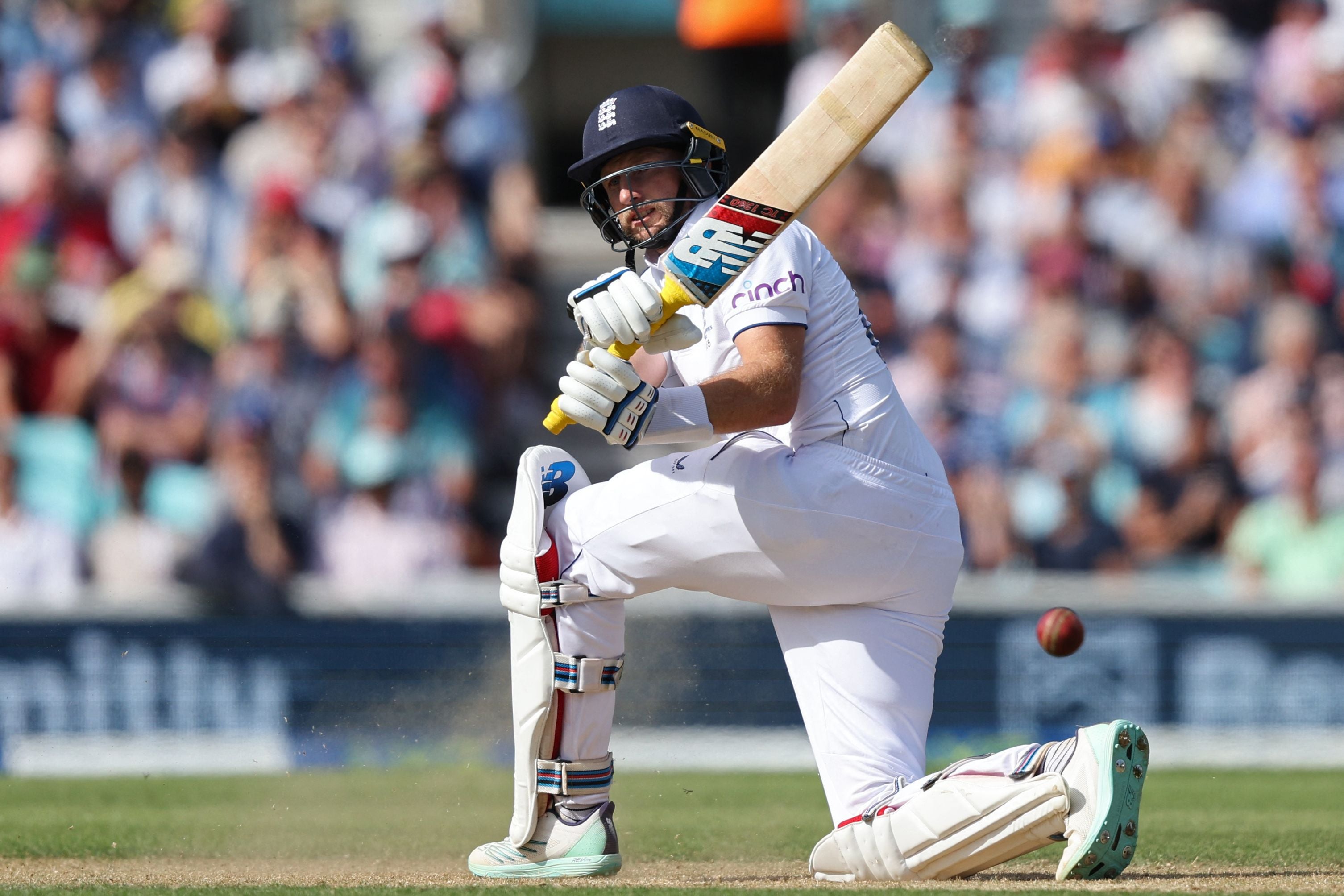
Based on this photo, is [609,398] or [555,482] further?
[555,482]

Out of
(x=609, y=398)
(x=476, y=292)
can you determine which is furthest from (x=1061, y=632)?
(x=476, y=292)

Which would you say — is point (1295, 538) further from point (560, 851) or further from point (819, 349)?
point (560, 851)

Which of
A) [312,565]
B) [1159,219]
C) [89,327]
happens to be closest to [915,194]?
[1159,219]

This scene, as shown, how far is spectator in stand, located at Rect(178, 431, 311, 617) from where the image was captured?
881 centimetres

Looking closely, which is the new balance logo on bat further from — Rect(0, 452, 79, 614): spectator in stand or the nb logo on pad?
Rect(0, 452, 79, 614): spectator in stand

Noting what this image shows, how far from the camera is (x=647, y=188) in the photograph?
461cm

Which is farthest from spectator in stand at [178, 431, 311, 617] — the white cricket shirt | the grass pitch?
the white cricket shirt

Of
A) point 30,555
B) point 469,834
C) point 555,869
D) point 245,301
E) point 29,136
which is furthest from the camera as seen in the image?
point 29,136

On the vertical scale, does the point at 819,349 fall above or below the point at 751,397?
above

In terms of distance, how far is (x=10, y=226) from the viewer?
10461mm

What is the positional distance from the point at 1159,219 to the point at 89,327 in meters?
6.19

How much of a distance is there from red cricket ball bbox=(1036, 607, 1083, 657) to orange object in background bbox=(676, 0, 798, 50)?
6755 mm

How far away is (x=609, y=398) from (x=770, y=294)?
537mm

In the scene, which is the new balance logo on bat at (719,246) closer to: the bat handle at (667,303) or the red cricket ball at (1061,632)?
the bat handle at (667,303)
